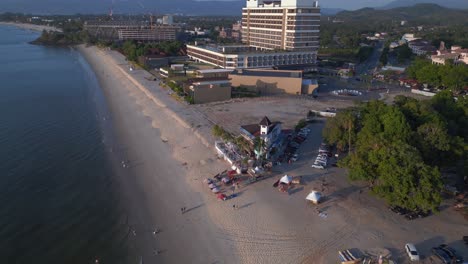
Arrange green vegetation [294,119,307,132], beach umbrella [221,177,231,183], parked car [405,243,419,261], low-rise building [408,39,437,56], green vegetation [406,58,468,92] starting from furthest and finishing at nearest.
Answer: low-rise building [408,39,437,56] → green vegetation [406,58,468,92] → green vegetation [294,119,307,132] → beach umbrella [221,177,231,183] → parked car [405,243,419,261]

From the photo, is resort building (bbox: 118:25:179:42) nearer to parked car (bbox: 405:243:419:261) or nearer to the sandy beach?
the sandy beach

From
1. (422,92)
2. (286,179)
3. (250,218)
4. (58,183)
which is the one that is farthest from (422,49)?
(58,183)

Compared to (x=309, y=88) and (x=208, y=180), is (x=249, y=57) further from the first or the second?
(x=208, y=180)

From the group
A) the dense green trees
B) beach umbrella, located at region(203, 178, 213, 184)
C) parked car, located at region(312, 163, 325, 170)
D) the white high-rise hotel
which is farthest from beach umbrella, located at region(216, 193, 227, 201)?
the dense green trees

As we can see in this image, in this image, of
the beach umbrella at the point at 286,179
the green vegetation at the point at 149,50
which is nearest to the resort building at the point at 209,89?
the beach umbrella at the point at 286,179

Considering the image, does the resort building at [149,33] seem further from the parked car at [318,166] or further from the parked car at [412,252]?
the parked car at [412,252]

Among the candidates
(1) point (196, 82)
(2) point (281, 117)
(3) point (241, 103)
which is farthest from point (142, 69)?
(2) point (281, 117)
